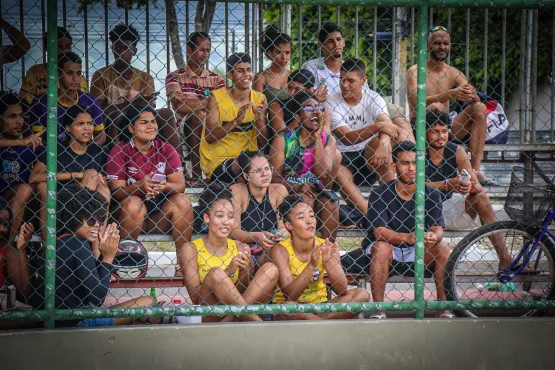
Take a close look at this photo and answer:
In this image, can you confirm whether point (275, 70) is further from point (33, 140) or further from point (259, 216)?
point (33, 140)

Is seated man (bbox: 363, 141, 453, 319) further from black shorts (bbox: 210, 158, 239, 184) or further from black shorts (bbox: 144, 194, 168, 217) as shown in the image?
black shorts (bbox: 144, 194, 168, 217)

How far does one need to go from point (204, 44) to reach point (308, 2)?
180 cm

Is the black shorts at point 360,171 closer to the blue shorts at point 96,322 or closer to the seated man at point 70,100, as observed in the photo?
the seated man at point 70,100

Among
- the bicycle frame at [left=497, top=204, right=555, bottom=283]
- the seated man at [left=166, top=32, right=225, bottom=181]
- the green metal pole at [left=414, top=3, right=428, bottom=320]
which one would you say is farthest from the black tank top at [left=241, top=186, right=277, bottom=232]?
the bicycle frame at [left=497, top=204, right=555, bottom=283]

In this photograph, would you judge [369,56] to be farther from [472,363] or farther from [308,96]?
[472,363]

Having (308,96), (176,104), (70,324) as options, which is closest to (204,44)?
(176,104)

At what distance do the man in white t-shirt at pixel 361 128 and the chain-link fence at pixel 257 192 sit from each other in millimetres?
14

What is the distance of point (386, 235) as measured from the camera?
14.8 feet

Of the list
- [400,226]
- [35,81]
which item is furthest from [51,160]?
[400,226]

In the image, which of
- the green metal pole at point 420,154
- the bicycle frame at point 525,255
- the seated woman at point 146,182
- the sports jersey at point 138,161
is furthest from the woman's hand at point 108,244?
the bicycle frame at point 525,255

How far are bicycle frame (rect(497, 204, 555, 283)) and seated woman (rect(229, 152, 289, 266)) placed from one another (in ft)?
4.89

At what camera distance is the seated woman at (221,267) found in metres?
4.06

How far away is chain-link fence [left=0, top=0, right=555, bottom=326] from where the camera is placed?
393 centimetres

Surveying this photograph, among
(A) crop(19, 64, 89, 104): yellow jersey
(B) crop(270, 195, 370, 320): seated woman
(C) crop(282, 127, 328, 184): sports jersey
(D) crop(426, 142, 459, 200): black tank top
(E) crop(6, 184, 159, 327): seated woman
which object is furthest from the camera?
(A) crop(19, 64, 89, 104): yellow jersey
